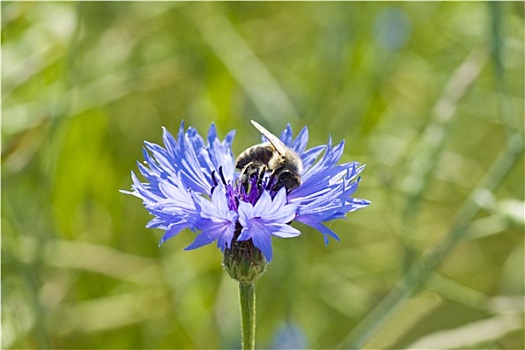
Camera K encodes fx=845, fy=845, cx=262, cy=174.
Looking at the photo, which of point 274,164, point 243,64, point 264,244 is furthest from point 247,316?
point 243,64

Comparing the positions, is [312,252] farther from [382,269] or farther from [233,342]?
[233,342]

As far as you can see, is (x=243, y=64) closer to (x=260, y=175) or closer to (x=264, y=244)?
(x=260, y=175)

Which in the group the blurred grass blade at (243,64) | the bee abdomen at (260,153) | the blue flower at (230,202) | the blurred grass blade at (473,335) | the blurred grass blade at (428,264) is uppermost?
the blurred grass blade at (243,64)

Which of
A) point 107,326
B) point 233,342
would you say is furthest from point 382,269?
point 107,326

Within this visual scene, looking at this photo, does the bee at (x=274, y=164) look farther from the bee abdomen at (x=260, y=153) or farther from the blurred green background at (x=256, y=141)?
the blurred green background at (x=256, y=141)

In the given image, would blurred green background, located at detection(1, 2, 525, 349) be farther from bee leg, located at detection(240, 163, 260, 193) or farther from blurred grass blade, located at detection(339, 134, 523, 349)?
bee leg, located at detection(240, 163, 260, 193)

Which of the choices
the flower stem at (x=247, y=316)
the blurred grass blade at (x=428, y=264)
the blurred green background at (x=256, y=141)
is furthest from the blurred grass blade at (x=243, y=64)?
the flower stem at (x=247, y=316)
